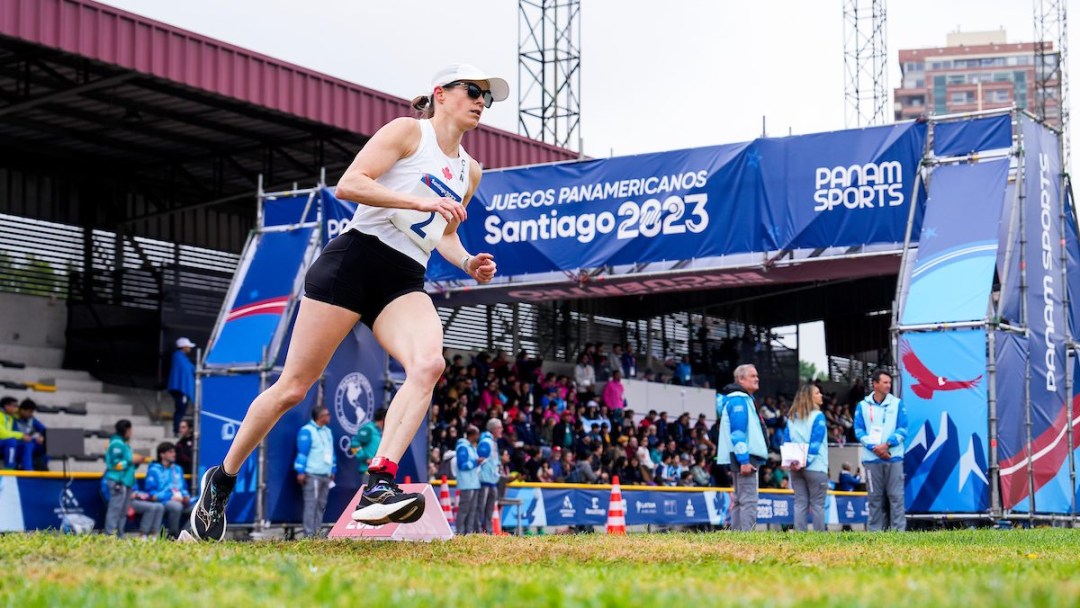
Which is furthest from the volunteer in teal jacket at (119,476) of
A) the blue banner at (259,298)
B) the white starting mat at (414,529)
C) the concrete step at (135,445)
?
the white starting mat at (414,529)

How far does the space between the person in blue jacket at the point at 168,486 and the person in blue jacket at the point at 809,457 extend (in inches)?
373

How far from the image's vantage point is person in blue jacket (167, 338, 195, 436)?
997 inches

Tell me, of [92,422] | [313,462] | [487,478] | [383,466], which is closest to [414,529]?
[383,466]

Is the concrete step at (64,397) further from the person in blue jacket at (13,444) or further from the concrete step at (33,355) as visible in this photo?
the person in blue jacket at (13,444)

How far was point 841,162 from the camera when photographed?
17.8 m

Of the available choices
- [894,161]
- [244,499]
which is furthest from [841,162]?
[244,499]

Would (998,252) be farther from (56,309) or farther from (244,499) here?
(56,309)

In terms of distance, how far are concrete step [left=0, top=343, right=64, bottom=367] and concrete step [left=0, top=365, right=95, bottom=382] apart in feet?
0.51

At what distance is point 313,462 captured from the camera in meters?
17.9

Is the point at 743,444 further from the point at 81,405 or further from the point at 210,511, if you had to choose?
the point at 81,405

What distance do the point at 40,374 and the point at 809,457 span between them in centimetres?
1705

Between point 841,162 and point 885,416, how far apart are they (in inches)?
181

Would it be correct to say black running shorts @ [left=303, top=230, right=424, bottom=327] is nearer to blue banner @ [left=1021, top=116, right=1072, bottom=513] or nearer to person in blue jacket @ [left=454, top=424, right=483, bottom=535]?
blue banner @ [left=1021, top=116, right=1072, bottom=513]

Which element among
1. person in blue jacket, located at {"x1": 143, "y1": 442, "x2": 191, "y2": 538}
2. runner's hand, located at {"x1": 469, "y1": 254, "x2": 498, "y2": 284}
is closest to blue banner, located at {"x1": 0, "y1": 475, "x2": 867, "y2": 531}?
person in blue jacket, located at {"x1": 143, "y1": 442, "x2": 191, "y2": 538}
